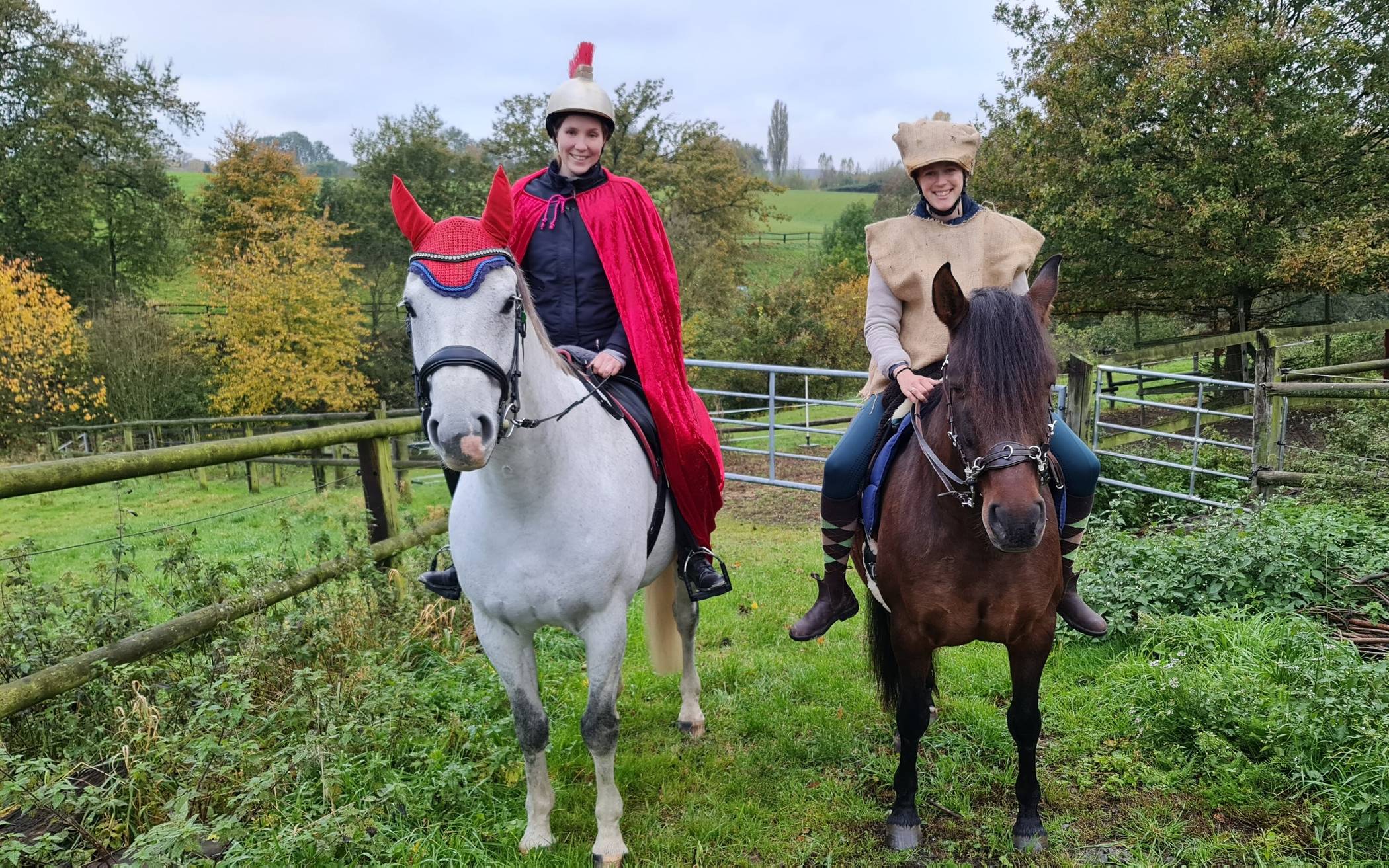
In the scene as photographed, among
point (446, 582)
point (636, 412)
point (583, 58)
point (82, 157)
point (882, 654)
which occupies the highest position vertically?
point (82, 157)

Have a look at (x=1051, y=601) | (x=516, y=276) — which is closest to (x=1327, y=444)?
(x=1051, y=601)

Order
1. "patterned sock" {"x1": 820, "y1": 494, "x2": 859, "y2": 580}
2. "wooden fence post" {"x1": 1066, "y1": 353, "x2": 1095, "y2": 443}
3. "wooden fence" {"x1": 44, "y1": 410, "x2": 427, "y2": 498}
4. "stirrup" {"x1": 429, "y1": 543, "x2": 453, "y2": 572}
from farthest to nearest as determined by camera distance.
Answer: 1. "wooden fence" {"x1": 44, "y1": 410, "x2": 427, "y2": 498}
2. "wooden fence post" {"x1": 1066, "y1": 353, "x2": 1095, "y2": 443}
3. "stirrup" {"x1": 429, "y1": 543, "x2": 453, "y2": 572}
4. "patterned sock" {"x1": 820, "y1": 494, "x2": 859, "y2": 580}

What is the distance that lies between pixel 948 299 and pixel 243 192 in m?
31.6

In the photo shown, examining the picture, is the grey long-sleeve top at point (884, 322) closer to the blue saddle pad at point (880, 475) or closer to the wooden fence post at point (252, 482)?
the blue saddle pad at point (880, 475)

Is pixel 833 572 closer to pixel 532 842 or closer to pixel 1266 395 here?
pixel 532 842

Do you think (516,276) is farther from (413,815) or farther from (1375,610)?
(1375,610)

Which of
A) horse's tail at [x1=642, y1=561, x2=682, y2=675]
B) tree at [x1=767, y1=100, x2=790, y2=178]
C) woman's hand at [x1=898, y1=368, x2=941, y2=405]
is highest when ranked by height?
tree at [x1=767, y1=100, x2=790, y2=178]

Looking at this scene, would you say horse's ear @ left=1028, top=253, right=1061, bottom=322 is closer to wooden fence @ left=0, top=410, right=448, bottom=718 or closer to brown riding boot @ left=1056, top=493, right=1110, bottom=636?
brown riding boot @ left=1056, top=493, right=1110, bottom=636

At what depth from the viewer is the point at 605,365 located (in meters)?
3.01

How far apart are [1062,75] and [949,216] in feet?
43.3

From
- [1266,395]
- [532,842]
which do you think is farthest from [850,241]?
[532,842]

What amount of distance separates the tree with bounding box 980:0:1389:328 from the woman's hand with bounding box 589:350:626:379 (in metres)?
12.1

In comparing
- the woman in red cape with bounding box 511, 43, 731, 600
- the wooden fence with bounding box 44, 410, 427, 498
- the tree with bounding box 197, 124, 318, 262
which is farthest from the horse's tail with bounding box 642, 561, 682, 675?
the tree with bounding box 197, 124, 318, 262

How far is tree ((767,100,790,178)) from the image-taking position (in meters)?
111
